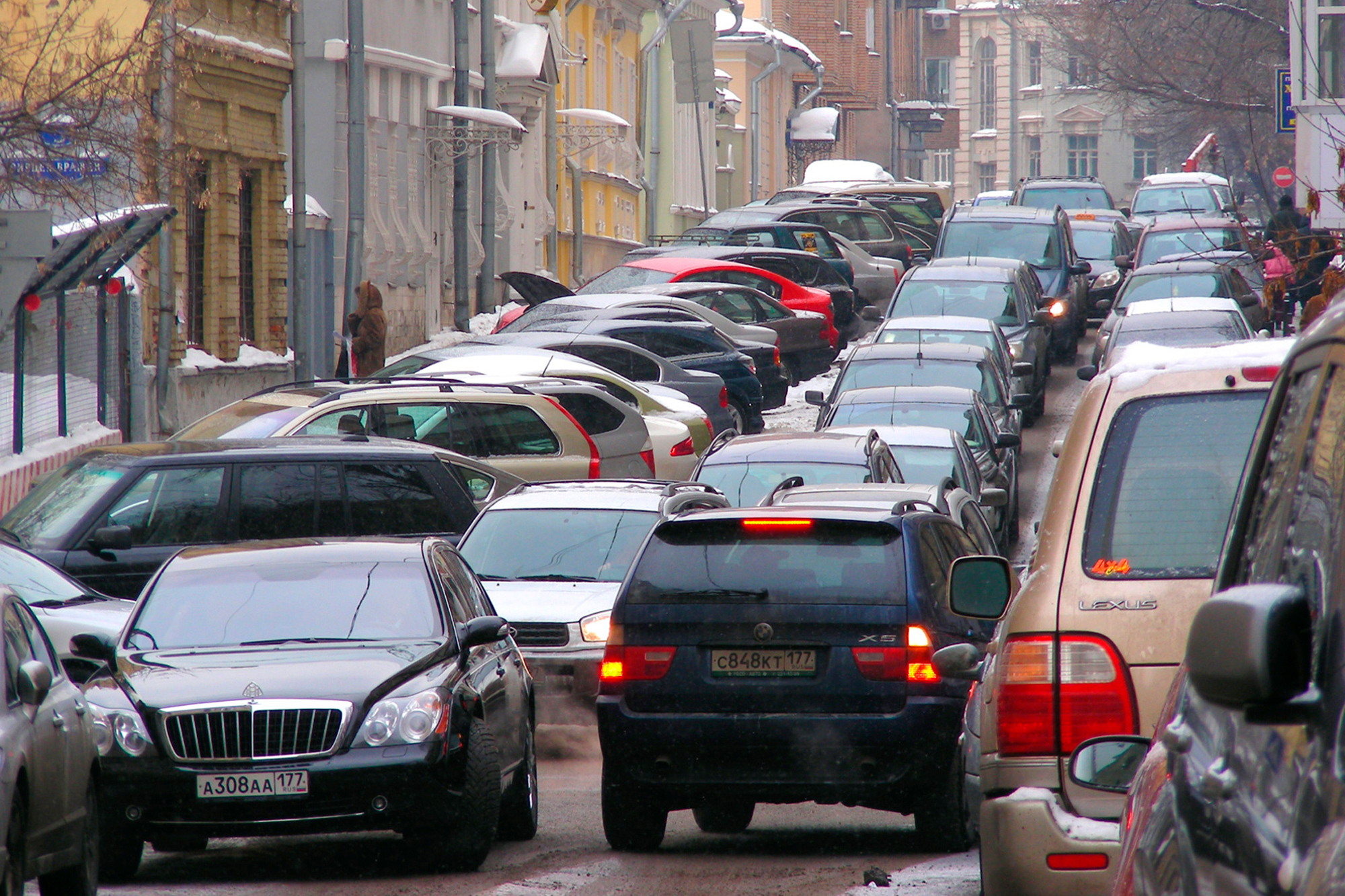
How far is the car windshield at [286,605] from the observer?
901 centimetres

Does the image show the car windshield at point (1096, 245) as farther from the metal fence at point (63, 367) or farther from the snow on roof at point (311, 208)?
the metal fence at point (63, 367)

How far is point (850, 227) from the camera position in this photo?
40.7 m

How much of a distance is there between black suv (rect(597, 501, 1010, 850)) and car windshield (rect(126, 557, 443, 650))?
102cm

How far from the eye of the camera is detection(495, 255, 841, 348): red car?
1178 inches

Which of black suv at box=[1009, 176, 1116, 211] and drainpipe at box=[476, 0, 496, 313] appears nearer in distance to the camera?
drainpipe at box=[476, 0, 496, 313]

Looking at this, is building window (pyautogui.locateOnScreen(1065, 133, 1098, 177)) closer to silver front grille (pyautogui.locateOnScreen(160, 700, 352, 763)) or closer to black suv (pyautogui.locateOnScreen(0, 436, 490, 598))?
black suv (pyautogui.locateOnScreen(0, 436, 490, 598))

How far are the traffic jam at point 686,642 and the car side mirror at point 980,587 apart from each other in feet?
0.05

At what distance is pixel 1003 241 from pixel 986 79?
274 feet

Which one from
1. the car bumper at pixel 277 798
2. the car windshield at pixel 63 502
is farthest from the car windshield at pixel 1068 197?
the car bumper at pixel 277 798

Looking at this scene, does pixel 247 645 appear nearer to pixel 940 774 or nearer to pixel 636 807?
pixel 636 807

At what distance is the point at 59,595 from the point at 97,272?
997 cm

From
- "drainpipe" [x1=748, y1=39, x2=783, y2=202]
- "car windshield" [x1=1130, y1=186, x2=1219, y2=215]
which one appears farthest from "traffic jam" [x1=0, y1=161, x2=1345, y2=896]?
"drainpipe" [x1=748, y1=39, x2=783, y2=202]

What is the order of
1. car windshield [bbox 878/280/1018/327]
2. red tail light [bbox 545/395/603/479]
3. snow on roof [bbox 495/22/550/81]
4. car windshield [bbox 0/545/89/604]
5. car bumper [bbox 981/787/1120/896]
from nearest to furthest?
car bumper [bbox 981/787/1120/896] → car windshield [bbox 0/545/89/604] → red tail light [bbox 545/395/603/479] → car windshield [bbox 878/280/1018/327] → snow on roof [bbox 495/22/550/81]

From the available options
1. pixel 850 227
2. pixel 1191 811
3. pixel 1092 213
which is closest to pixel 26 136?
pixel 1191 811
